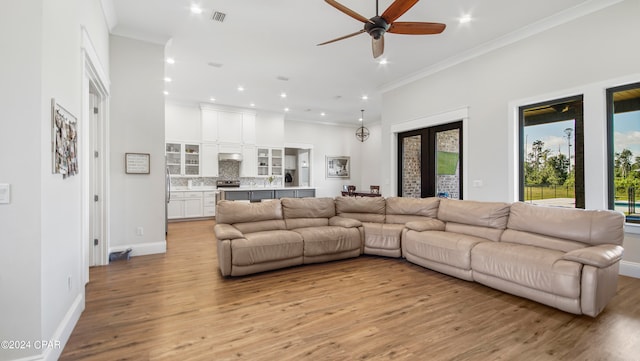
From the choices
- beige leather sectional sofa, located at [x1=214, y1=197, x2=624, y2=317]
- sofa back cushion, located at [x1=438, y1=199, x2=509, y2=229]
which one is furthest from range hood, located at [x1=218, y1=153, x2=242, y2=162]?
sofa back cushion, located at [x1=438, y1=199, x2=509, y2=229]

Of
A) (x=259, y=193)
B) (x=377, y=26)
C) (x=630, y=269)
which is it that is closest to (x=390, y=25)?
(x=377, y=26)

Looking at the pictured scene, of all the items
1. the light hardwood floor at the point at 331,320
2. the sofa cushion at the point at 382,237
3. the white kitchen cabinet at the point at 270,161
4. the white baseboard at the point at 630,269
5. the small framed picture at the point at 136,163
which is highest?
the white kitchen cabinet at the point at 270,161

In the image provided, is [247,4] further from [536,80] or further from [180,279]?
[536,80]

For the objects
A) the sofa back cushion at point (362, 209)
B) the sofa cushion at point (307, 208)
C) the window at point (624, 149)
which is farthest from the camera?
the sofa back cushion at point (362, 209)

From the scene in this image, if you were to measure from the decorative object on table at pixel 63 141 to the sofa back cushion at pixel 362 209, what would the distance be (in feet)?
11.8

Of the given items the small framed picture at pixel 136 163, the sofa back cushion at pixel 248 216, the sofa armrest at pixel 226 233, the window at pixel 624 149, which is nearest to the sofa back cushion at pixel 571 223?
the window at pixel 624 149

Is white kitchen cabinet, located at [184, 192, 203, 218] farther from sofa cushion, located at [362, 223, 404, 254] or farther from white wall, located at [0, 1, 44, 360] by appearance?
white wall, located at [0, 1, 44, 360]

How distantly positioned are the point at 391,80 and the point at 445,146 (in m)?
1.93

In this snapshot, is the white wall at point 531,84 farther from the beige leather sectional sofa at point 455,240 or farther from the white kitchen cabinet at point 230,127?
the white kitchen cabinet at point 230,127

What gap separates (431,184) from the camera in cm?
596

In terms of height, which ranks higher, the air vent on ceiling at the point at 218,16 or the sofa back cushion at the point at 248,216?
the air vent on ceiling at the point at 218,16

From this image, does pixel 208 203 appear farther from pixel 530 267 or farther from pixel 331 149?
pixel 530 267

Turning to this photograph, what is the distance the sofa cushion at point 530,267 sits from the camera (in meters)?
2.57

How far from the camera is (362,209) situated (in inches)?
198
